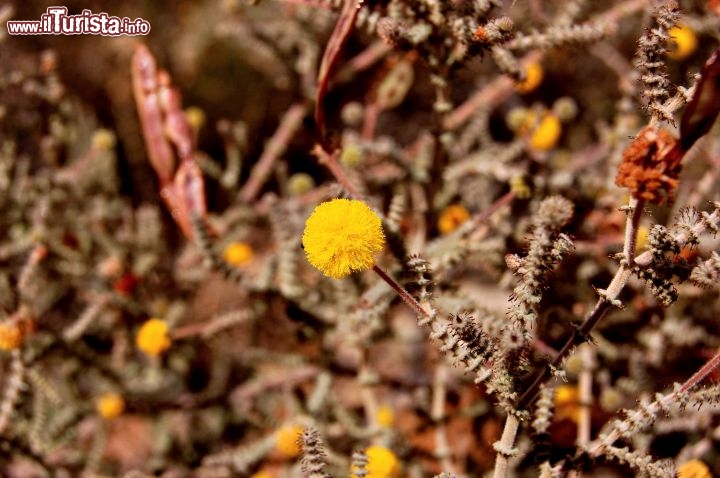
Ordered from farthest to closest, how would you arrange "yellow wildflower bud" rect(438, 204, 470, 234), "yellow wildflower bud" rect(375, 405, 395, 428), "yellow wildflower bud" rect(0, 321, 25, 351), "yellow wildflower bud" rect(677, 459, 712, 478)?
"yellow wildflower bud" rect(438, 204, 470, 234)
"yellow wildflower bud" rect(375, 405, 395, 428)
"yellow wildflower bud" rect(0, 321, 25, 351)
"yellow wildflower bud" rect(677, 459, 712, 478)

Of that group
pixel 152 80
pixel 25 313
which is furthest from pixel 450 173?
pixel 25 313

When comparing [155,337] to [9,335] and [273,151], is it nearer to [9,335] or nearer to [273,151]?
[9,335]

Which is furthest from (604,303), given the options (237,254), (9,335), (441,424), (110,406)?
(110,406)

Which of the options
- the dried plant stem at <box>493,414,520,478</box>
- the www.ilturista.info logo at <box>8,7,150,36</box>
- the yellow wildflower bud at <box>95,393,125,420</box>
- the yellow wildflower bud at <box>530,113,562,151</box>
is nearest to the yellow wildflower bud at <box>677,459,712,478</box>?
the dried plant stem at <box>493,414,520,478</box>

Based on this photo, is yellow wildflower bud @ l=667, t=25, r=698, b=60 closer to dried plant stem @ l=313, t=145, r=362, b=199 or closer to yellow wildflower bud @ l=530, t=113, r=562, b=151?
yellow wildflower bud @ l=530, t=113, r=562, b=151

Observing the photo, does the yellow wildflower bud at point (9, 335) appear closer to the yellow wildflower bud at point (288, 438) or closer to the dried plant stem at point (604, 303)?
the yellow wildflower bud at point (288, 438)

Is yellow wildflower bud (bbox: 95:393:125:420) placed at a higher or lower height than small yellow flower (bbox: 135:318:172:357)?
lower
